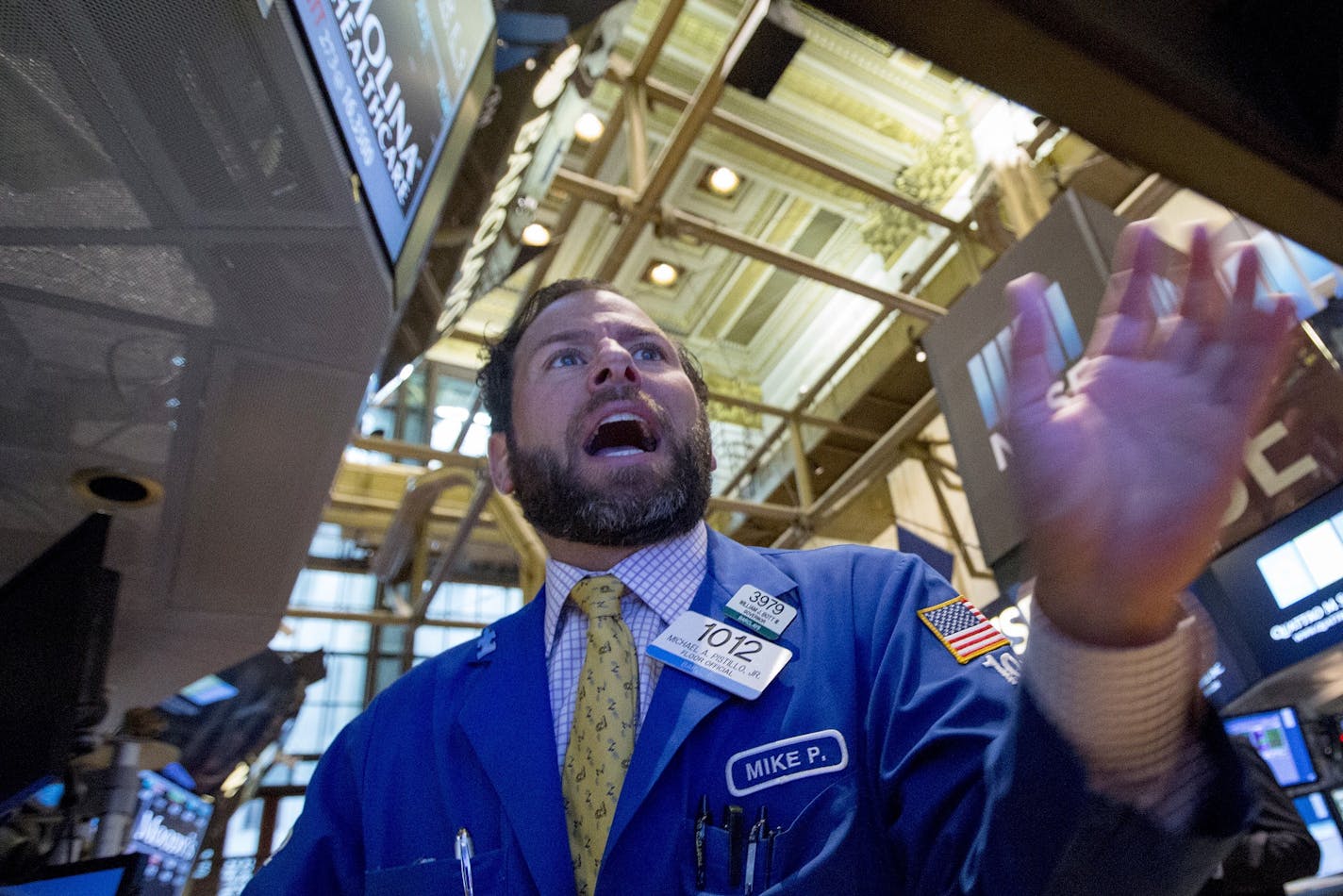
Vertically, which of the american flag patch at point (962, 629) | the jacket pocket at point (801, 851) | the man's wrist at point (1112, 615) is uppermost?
the american flag patch at point (962, 629)

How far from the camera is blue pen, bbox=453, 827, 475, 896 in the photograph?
1.14 meters

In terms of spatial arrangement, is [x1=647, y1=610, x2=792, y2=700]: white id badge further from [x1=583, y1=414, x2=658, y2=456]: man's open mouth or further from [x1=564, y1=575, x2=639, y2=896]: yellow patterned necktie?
[x1=583, y1=414, x2=658, y2=456]: man's open mouth

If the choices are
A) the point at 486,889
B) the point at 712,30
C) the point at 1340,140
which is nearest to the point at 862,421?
the point at 712,30

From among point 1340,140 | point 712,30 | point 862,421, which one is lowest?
point 1340,140

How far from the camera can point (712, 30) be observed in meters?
8.79

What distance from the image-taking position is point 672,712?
118cm

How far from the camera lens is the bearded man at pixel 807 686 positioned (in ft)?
2.41

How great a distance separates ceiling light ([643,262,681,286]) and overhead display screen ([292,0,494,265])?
23.3ft

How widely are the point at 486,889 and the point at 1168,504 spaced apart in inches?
38.6

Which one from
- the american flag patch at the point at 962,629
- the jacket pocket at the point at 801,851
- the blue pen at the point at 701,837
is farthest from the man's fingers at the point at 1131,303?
the blue pen at the point at 701,837

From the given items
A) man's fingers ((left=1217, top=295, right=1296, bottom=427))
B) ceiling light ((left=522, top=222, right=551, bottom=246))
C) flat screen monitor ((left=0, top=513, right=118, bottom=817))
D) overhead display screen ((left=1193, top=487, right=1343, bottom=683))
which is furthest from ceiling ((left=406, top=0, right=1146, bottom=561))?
man's fingers ((left=1217, top=295, right=1296, bottom=427))

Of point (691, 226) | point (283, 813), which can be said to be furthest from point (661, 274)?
point (283, 813)

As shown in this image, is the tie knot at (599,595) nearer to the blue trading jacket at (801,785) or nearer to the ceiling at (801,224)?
the blue trading jacket at (801,785)

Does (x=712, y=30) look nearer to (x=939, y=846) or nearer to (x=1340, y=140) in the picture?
(x=1340, y=140)
